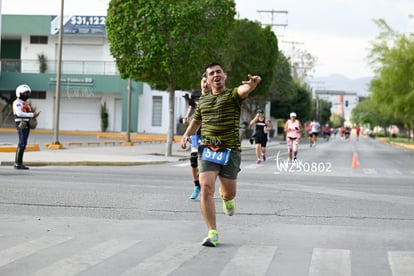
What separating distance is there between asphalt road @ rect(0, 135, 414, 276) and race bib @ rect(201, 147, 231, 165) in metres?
0.91

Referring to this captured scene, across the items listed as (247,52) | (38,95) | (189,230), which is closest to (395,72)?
(247,52)

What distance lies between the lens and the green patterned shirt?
793 cm

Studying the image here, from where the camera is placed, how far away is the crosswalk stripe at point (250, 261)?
6586 millimetres

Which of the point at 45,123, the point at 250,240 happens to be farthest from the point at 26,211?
the point at 45,123

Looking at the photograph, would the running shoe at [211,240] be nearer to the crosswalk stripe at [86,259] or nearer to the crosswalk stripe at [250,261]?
the crosswalk stripe at [250,261]

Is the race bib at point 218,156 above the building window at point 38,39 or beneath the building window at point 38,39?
beneath

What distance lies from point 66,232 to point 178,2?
18.6 meters

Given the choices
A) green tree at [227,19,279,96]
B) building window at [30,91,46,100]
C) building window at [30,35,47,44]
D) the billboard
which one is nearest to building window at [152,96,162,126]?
the billboard

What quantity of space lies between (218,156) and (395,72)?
43.0 m

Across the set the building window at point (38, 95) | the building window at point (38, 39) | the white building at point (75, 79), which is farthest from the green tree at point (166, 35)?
the building window at point (38, 39)

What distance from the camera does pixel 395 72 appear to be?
48812 mm

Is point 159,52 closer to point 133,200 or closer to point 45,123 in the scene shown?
point 133,200

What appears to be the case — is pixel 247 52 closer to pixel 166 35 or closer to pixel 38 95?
pixel 166 35

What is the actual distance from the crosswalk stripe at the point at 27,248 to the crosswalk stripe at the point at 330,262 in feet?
8.98
